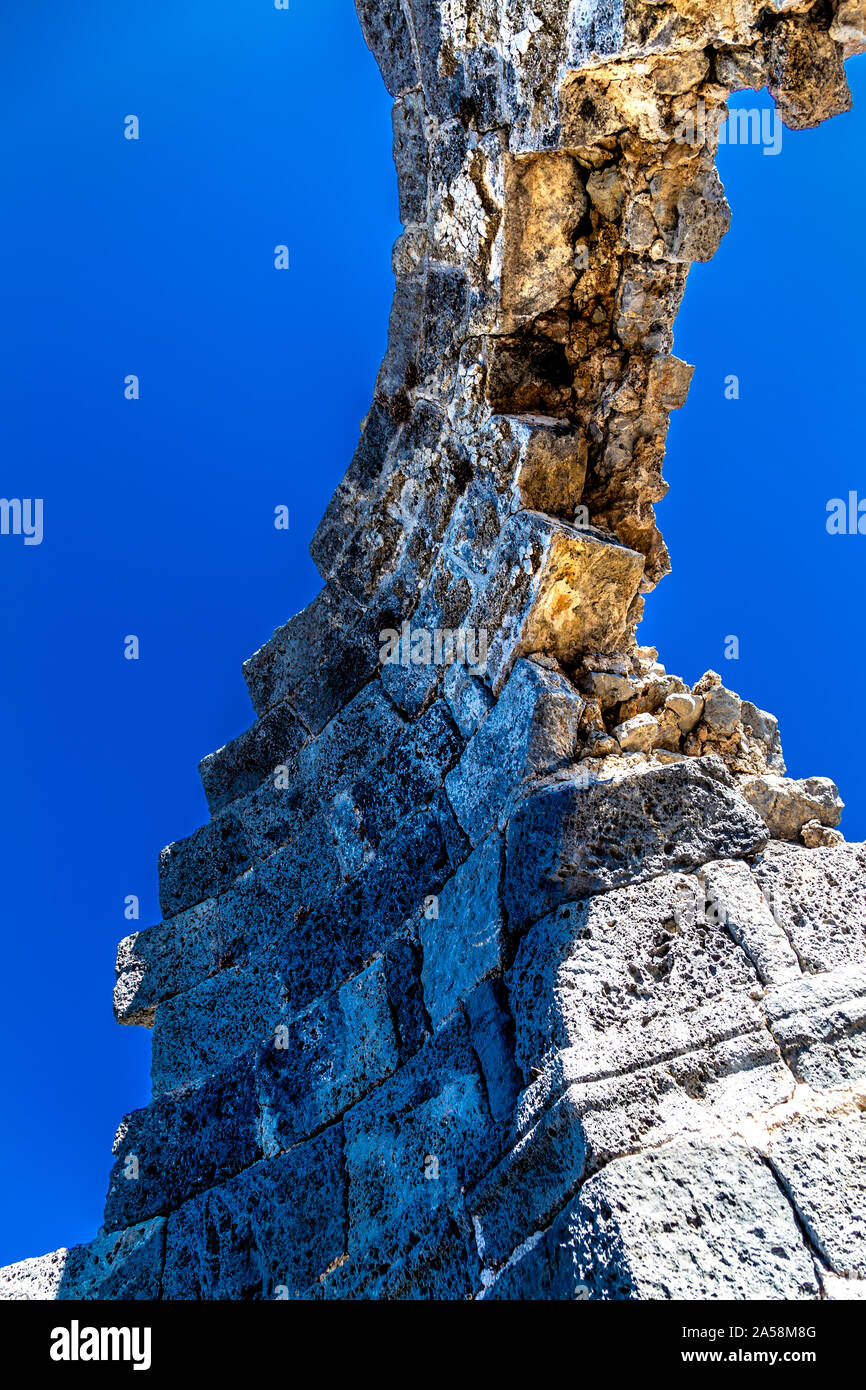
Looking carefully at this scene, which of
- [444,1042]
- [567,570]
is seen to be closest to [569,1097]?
[444,1042]

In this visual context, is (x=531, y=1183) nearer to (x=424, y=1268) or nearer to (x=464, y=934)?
(x=424, y=1268)

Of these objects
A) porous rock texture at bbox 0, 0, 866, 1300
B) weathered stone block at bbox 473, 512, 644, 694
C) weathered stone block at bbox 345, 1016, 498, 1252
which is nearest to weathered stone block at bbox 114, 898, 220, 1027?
porous rock texture at bbox 0, 0, 866, 1300

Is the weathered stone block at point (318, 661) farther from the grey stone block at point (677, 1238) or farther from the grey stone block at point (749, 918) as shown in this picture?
the grey stone block at point (677, 1238)

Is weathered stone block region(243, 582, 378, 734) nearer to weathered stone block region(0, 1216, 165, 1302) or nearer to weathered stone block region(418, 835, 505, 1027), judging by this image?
weathered stone block region(418, 835, 505, 1027)

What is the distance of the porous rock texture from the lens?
2.50 metres

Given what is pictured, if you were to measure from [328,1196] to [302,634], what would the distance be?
2.91m

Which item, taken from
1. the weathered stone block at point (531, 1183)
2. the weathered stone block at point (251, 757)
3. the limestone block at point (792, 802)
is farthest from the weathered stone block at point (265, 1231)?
the weathered stone block at point (251, 757)

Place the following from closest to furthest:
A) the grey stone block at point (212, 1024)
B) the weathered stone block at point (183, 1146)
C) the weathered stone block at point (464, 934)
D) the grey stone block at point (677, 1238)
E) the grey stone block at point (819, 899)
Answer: the grey stone block at point (677, 1238) < the grey stone block at point (819, 899) < the weathered stone block at point (464, 934) < the weathered stone block at point (183, 1146) < the grey stone block at point (212, 1024)

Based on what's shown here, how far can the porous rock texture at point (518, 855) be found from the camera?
2.50 metres

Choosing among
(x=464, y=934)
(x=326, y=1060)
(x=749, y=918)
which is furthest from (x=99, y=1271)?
(x=749, y=918)

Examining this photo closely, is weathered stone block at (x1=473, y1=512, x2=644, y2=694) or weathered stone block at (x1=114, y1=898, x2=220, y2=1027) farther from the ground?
weathered stone block at (x1=473, y1=512, x2=644, y2=694)

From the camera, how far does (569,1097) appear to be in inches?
97.4

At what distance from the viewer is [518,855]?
314 cm
